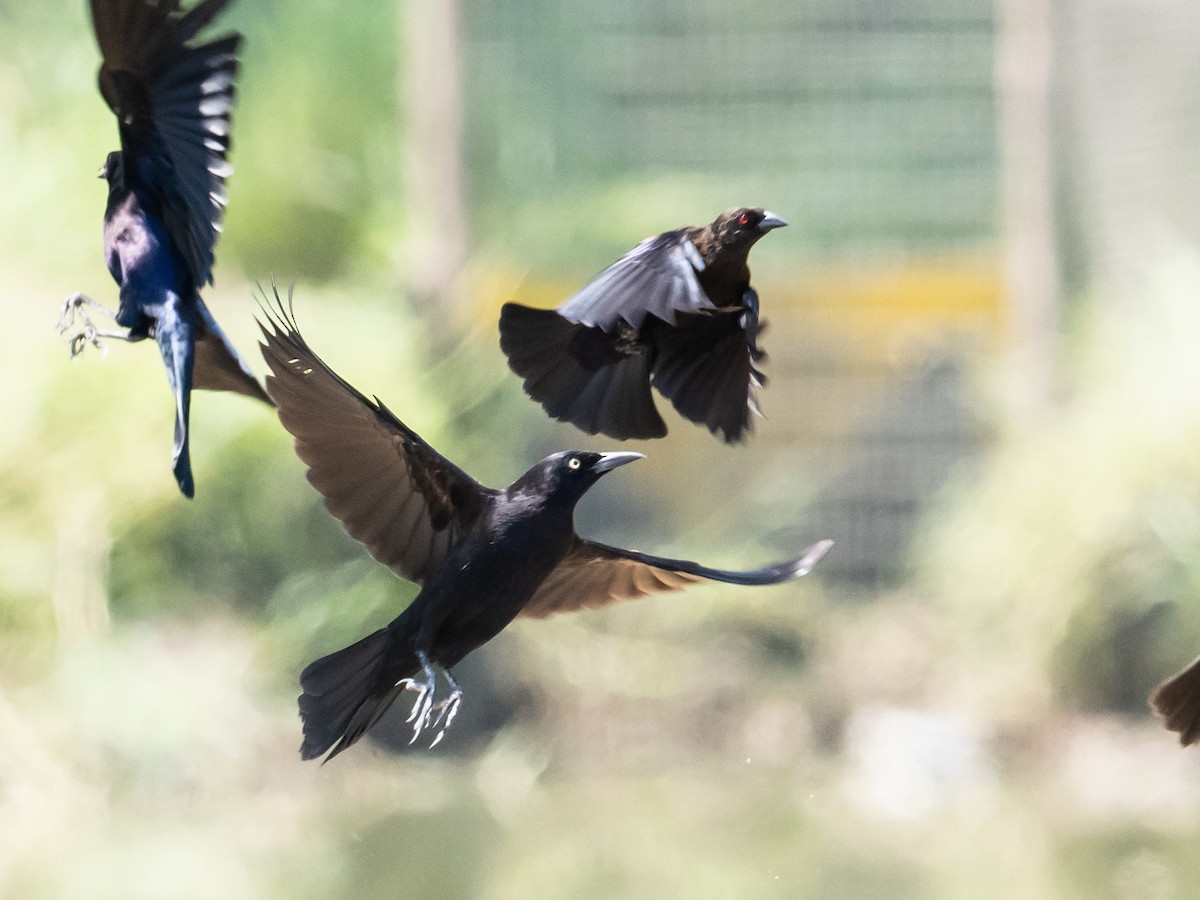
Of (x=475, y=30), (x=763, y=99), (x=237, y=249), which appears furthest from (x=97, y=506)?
(x=763, y=99)

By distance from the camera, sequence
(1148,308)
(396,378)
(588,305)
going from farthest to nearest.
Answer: (1148,308) < (396,378) < (588,305)

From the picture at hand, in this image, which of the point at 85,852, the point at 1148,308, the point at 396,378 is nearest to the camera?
the point at 85,852

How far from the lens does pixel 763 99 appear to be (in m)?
5.20

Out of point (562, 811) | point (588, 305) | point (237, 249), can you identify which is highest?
point (588, 305)

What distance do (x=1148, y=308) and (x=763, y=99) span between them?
1.32 metres

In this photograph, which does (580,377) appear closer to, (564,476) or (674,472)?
(564,476)

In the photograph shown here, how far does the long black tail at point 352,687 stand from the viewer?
1536 millimetres

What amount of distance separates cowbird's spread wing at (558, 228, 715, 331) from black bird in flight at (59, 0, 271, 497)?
31 centimetres

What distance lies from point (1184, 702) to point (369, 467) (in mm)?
907

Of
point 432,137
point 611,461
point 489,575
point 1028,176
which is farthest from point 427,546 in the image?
point 1028,176

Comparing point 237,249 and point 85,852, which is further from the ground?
point 237,249

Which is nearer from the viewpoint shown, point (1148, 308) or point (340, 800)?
point (340, 800)

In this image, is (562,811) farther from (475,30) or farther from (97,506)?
(475,30)

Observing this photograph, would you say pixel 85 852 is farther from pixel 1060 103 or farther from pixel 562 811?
pixel 1060 103
